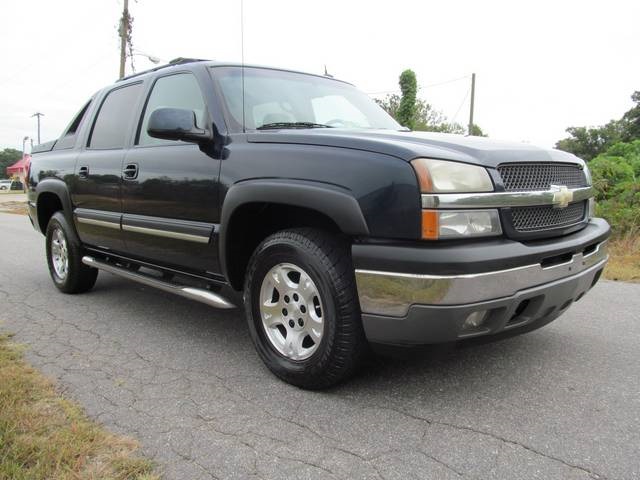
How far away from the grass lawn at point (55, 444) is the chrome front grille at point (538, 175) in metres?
1.99

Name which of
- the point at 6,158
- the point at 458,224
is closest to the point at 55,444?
the point at 458,224

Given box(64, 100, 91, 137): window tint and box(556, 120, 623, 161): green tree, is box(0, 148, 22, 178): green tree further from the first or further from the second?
box(64, 100, 91, 137): window tint

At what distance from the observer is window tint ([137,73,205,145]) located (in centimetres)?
346

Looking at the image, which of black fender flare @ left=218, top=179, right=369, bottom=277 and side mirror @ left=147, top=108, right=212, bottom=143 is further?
side mirror @ left=147, top=108, right=212, bottom=143

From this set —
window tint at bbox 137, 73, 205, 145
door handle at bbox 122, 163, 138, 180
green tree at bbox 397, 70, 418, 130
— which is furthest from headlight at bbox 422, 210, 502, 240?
green tree at bbox 397, 70, 418, 130

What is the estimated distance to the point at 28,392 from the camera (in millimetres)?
2664

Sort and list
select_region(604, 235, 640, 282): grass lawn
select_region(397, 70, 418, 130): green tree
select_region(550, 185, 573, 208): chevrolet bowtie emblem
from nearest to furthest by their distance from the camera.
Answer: select_region(550, 185, 573, 208): chevrolet bowtie emblem < select_region(604, 235, 640, 282): grass lawn < select_region(397, 70, 418, 130): green tree

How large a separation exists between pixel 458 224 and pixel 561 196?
77cm

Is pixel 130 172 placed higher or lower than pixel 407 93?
lower

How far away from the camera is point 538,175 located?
8.66 ft

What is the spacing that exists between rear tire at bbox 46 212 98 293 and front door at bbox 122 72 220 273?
1.08 meters

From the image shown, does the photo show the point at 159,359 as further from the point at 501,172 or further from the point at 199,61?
the point at 501,172

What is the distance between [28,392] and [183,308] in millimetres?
1796

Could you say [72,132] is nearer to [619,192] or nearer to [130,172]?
[130,172]
